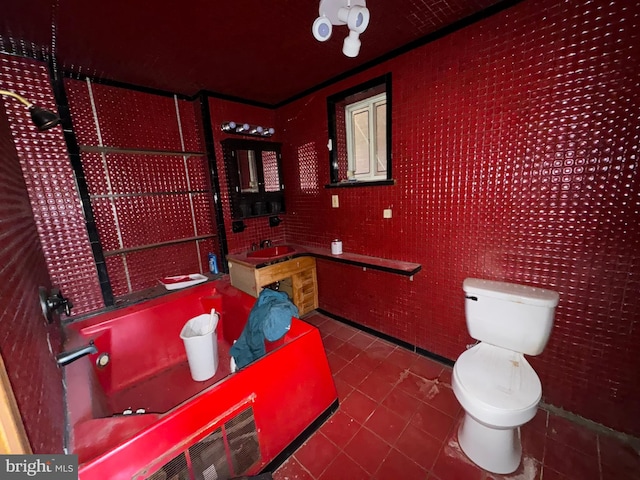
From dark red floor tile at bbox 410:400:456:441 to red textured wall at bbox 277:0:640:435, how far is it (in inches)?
21.5

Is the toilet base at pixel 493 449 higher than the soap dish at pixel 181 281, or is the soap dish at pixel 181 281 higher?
the soap dish at pixel 181 281

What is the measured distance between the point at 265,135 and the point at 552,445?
141 inches

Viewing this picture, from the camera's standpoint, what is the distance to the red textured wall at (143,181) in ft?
7.06

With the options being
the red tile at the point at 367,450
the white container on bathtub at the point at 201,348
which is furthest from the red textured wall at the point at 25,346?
the red tile at the point at 367,450

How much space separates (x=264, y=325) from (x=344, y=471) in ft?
3.00

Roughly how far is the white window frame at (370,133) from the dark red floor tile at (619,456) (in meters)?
2.28

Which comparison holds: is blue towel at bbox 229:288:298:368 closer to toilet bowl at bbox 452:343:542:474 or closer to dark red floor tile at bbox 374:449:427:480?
dark red floor tile at bbox 374:449:427:480

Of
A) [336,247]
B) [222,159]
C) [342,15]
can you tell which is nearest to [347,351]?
[336,247]

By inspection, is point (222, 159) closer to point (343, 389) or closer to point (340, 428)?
point (343, 389)

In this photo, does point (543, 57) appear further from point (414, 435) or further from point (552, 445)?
point (414, 435)

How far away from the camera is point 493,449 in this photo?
4.37 ft

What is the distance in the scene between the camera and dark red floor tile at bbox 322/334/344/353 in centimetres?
243

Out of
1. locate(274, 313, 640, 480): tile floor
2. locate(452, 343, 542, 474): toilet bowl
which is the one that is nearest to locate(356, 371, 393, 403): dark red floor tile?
locate(274, 313, 640, 480): tile floor

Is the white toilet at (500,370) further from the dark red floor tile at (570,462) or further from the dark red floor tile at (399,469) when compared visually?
the dark red floor tile at (399,469)
